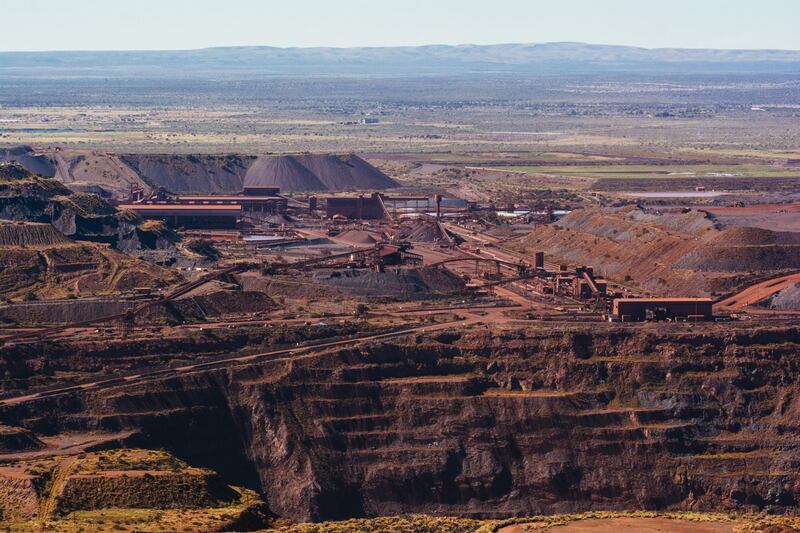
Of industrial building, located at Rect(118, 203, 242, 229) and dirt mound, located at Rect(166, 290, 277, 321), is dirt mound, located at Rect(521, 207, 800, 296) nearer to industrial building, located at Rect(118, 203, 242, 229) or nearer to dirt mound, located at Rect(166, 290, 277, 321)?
industrial building, located at Rect(118, 203, 242, 229)

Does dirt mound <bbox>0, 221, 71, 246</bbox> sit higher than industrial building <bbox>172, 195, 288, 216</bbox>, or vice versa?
dirt mound <bbox>0, 221, 71, 246</bbox>

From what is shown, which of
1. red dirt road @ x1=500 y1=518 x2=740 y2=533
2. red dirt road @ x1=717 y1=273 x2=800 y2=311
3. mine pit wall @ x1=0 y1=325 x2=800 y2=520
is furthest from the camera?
red dirt road @ x1=717 y1=273 x2=800 y2=311

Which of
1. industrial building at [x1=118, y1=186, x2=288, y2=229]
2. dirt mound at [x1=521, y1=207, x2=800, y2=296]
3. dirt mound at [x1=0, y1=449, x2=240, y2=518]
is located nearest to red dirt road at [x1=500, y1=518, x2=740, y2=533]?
dirt mound at [x1=0, y1=449, x2=240, y2=518]

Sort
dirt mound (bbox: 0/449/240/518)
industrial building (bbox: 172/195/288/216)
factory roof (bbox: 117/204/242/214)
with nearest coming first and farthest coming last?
dirt mound (bbox: 0/449/240/518), factory roof (bbox: 117/204/242/214), industrial building (bbox: 172/195/288/216)

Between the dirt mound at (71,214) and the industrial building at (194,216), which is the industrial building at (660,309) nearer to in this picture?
the dirt mound at (71,214)

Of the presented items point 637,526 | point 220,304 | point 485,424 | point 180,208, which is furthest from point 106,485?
point 180,208

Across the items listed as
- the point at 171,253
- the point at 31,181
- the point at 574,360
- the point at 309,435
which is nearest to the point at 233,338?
the point at 309,435

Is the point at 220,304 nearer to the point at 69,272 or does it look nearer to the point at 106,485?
the point at 69,272
